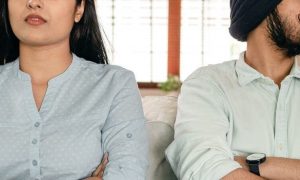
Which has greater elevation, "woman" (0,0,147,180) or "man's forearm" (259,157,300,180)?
"woman" (0,0,147,180)

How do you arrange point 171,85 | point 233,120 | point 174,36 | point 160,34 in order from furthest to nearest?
point 160,34
point 174,36
point 171,85
point 233,120

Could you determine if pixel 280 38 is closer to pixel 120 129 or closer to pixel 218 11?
pixel 120 129

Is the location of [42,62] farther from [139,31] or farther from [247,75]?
[139,31]

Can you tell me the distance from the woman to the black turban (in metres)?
0.47

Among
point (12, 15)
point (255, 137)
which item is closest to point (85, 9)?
point (12, 15)

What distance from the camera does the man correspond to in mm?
1513

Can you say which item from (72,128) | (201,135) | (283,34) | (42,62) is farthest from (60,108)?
(283,34)

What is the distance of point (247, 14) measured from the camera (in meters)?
1.74

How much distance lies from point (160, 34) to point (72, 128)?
5.61 m

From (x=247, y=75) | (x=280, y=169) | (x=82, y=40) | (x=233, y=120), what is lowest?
(x=280, y=169)

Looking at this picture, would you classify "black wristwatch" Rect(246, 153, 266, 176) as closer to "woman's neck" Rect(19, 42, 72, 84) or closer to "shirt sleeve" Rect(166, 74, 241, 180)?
"shirt sleeve" Rect(166, 74, 241, 180)

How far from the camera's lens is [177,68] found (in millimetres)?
6875

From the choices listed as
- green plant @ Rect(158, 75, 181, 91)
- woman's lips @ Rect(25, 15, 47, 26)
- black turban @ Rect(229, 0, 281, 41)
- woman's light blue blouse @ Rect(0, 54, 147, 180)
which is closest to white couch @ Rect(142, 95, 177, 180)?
woman's light blue blouse @ Rect(0, 54, 147, 180)

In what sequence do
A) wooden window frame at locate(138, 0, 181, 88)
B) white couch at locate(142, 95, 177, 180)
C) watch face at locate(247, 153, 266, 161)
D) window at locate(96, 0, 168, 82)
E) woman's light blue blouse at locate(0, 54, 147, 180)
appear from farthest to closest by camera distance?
window at locate(96, 0, 168, 82) → wooden window frame at locate(138, 0, 181, 88) → white couch at locate(142, 95, 177, 180) → watch face at locate(247, 153, 266, 161) → woman's light blue blouse at locate(0, 54, 147, 180)
